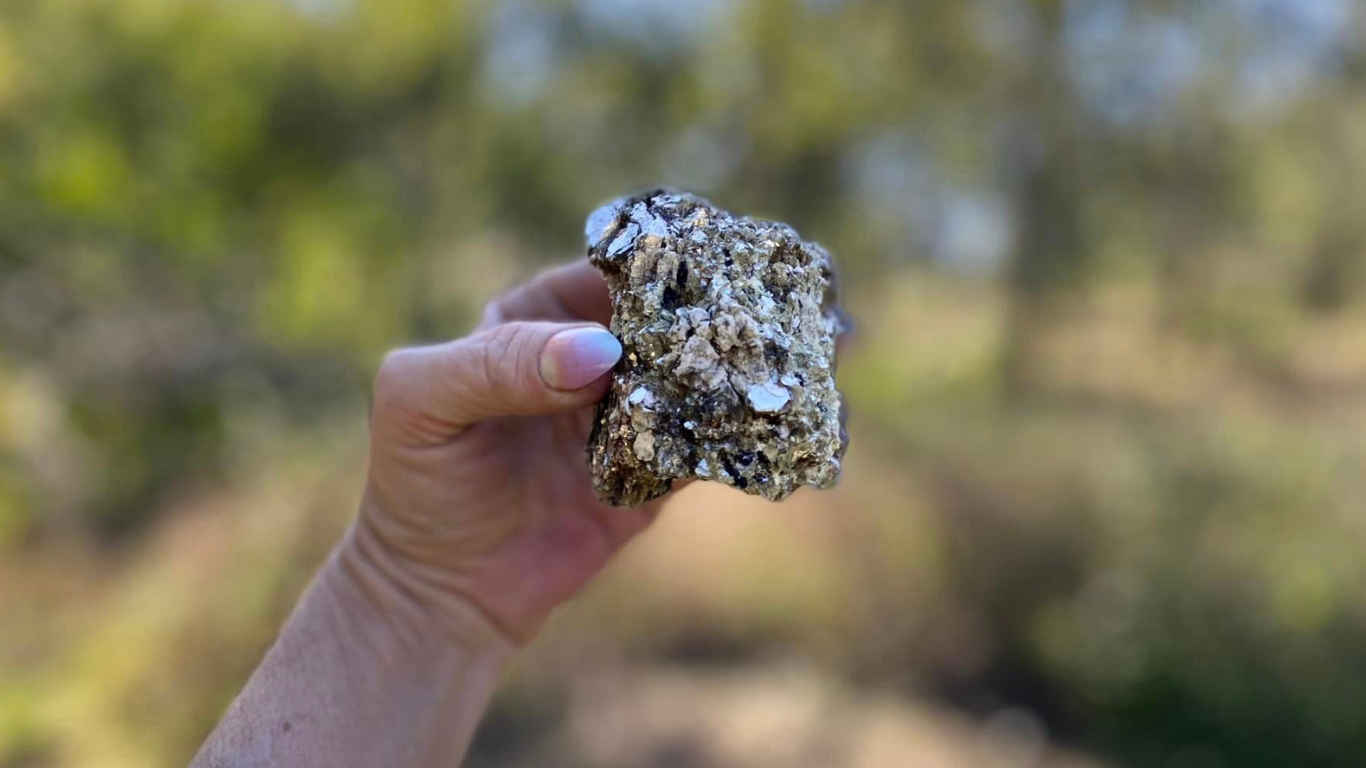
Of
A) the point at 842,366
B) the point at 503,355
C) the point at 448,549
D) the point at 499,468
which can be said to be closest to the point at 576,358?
the point at 503,355

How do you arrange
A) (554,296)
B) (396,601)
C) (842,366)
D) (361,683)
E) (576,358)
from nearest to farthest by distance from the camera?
1. (576,358)
2. (361,683)
3. (396,601)
4. (554,296)
5. (842,366)

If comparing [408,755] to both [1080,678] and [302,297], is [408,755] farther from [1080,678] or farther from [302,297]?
[302,297]

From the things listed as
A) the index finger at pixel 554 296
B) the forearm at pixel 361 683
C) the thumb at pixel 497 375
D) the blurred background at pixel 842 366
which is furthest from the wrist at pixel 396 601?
the blurred background at pixel 842 366

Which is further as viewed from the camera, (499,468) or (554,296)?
(554,296)

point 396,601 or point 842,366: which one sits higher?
point 842,366

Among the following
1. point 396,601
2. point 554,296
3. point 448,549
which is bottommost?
point 396,601

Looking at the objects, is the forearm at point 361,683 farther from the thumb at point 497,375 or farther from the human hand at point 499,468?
the thumb at point 497,375

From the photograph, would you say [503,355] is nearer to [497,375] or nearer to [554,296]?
[497,375]
